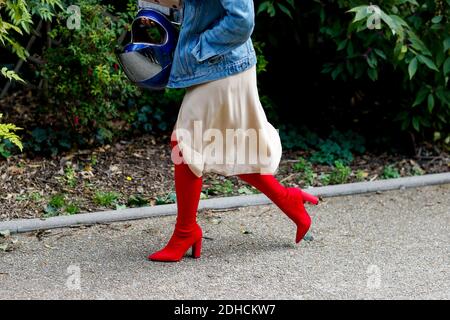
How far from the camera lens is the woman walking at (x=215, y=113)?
4023 mm

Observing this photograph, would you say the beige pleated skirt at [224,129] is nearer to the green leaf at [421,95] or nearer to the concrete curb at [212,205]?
the concrete curb at [212,205]

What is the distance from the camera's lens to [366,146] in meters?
6.61

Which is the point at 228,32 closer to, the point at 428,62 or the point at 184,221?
the point at 184,221

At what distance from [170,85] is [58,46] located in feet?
6.92

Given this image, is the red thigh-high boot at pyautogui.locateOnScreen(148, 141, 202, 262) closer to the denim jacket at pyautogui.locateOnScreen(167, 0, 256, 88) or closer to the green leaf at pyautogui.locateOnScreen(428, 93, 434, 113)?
the denim jacket at pyautogui.locateOnScreen(167, 0, 256, 88)

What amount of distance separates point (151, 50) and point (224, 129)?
1.73ft

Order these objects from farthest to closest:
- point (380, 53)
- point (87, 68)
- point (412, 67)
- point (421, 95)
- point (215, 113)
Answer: point (421, 95) → point (380, 53) → point (87, 68) → point (412, 67) → point (215, 113)

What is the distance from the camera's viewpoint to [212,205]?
5.36 meters

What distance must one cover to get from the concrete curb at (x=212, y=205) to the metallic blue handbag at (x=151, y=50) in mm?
1169

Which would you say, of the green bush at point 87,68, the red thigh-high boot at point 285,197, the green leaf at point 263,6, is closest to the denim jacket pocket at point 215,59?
the red thigh-high boot at point 285,197

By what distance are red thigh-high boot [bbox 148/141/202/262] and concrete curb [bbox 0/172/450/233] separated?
0.69 m

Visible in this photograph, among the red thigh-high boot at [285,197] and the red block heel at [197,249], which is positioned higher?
the red thigh-high boot at [285,197]

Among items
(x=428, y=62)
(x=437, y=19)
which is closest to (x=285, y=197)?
(x=428, y=62)
